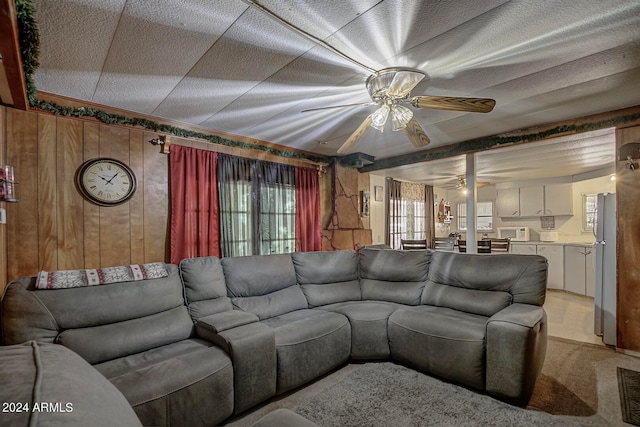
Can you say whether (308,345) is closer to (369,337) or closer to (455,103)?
(369,337)

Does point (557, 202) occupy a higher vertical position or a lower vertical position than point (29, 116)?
lower

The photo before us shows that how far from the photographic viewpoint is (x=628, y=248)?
9.52ft

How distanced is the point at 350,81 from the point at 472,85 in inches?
39.3

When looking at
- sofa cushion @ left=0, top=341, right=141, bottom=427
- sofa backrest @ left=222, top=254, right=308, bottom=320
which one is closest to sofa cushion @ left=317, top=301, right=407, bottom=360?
sofa backrest @ left=222, top=254, right=308, bottom=320

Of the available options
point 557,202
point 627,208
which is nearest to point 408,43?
point 627,208

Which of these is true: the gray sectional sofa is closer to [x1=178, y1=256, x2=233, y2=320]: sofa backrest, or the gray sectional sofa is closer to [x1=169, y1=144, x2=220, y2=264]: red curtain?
[x1=178, y1=256, x2=233, y2=320]: sofa backrest

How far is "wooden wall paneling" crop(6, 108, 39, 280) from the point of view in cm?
243

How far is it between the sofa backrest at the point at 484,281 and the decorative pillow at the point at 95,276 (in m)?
2.53

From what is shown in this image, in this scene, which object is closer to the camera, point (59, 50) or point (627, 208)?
point (59, 50)

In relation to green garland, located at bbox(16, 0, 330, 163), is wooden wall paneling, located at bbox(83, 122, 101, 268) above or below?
below

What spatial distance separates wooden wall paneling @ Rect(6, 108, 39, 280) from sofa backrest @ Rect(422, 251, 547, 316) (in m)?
3.63

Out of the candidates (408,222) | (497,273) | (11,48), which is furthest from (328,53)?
(408,222)

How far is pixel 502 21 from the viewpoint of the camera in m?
1.63

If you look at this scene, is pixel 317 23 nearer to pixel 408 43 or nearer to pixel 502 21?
pixel 408 43
